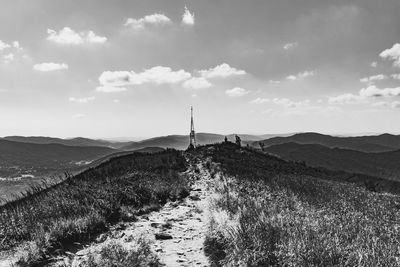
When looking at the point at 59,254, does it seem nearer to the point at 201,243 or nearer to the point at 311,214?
the point at 201,243

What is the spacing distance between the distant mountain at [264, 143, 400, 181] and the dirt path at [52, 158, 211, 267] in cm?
11183

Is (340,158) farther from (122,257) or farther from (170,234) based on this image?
(122,257)

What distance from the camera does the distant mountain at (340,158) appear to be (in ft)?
388

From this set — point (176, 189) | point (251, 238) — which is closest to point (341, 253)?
point (251, 238)

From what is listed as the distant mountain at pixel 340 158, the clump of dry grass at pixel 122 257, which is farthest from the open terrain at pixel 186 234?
the distant mountain at pixel 340 158

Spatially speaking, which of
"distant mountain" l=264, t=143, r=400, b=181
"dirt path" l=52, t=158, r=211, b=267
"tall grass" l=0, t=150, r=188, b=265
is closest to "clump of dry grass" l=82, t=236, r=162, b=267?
"dirt path" l=52, t=158, r=211, b=267

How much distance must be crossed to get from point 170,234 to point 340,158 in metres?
149

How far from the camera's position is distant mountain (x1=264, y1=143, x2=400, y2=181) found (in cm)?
11812

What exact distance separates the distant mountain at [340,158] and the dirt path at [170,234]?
111830 mm

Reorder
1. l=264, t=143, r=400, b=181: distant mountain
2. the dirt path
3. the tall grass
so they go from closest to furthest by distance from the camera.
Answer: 1. the dirt path
2. the tall grass
3. l=264, t=143, r=400, b=181: distant mountain

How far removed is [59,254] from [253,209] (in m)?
4.29

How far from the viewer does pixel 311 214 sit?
21.2ft

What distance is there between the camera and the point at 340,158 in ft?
451

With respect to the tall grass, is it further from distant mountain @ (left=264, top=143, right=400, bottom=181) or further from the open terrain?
distant mountain @ (left=264, top=143, right=400, bottom=181)
